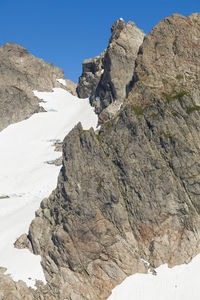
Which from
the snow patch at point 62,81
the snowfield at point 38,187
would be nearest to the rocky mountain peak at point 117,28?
the snowfield at point 38,187

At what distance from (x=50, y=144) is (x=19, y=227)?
131ft

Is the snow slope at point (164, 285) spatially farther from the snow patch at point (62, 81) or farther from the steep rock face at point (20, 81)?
the snow patch at point (62, 81)

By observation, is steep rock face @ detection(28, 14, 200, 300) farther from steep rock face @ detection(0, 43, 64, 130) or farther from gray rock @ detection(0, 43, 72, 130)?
steep rock face @ detection(0, 43, 64, 130)

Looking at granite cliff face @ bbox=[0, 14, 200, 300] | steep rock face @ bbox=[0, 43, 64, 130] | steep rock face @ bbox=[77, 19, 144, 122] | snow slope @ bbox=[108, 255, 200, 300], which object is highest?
steep rock face @ bbox=[0, 43, 64, 130]

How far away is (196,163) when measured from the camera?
3950 cm

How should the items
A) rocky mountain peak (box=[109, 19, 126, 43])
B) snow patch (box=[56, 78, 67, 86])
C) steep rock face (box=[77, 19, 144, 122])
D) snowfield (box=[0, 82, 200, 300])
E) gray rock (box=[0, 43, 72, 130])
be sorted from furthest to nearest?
snow patch (box=[56, 78, 67, 86])
gray rock (box=[0, 43, 72, 130])
rocky mountain peak (box=[109, 19, 126, 43])
steep rock face (box=[77, 19, 144, 122])
snowfield (box=[0, 82, 200, 300])

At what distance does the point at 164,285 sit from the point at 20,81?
88.4 metres

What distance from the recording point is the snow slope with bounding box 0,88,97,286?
41.2 meters

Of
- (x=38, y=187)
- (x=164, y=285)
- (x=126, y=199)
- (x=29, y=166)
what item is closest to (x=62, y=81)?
(x=29, y=166)

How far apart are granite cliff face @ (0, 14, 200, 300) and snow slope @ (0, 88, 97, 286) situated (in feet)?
9.32

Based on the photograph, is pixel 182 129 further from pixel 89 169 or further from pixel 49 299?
pixel 49 299

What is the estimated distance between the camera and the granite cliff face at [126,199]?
37.1 metres

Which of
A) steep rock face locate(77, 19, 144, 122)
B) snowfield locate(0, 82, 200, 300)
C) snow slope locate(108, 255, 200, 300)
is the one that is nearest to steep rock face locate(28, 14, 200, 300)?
snow slope locate(108, 255, 200, 300)

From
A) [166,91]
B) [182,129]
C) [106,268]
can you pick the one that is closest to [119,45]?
[166,91]
